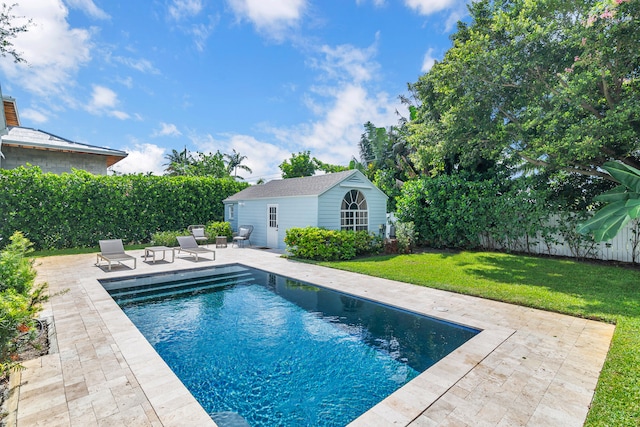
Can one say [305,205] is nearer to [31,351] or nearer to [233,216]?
[233,216]

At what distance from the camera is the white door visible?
16.4m

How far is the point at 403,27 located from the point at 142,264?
49.8ft

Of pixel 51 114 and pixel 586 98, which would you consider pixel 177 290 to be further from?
pixel 51 114

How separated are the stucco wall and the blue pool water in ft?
41.0

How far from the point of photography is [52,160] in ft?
54.2

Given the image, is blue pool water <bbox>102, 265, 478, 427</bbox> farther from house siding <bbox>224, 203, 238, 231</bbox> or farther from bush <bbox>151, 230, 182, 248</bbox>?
house siding <bbox>224, 203, 238, 231</bbox>

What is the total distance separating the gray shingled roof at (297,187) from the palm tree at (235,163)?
23.8 meters

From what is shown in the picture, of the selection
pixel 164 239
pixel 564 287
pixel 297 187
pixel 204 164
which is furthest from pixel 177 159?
pixel 564 287

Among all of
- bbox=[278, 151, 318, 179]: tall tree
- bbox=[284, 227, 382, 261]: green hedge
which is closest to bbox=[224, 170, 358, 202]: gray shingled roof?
bbox=[284, 227, 382, 261]: green hedge

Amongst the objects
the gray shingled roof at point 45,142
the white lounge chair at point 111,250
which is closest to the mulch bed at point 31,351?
the white lounge chair at point 111,250

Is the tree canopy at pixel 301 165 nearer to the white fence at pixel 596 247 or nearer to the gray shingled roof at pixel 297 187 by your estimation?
the gray shingled roof at pixel 297 187

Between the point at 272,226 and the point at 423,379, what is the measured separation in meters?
13.6

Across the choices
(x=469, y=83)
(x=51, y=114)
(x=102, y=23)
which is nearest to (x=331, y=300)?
(x=469, y=83)

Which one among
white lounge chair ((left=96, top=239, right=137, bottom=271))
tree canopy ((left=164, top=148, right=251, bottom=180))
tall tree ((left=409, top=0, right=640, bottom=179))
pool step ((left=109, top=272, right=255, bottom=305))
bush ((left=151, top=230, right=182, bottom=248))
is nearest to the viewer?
pool step ((left=109, top=272, right=255, bottom=305))
